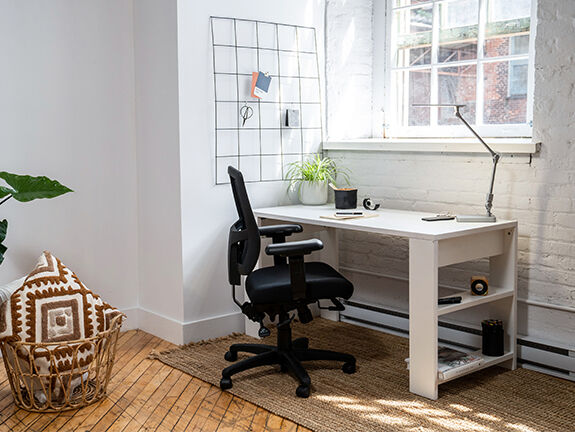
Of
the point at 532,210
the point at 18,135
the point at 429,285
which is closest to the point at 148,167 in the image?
the point at 18,135

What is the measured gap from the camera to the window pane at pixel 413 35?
13.2 ft

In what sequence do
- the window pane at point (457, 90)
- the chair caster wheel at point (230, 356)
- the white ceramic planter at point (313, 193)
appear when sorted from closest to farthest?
1. the chair caster wheel at point (230, 356)
2. the window pane at point (457, 90)
3. the white ceramic planter at point (313, 193)

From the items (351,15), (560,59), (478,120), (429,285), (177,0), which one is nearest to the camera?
(429,285)

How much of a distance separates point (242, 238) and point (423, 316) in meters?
0.81

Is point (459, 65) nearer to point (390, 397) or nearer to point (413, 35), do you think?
point (413, 35)

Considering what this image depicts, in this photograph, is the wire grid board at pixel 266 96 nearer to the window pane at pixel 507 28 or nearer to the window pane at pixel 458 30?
the window pane at pixel 458 30

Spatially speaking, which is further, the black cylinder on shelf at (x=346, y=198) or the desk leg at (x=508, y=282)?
the black cylinder on shelf at (x=346, y=198)

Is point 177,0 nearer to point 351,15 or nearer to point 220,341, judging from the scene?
point 351,15

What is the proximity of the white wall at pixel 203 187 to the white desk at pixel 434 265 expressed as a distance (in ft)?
1.46

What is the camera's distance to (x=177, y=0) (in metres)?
3.56

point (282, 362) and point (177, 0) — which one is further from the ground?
point (177, 0)

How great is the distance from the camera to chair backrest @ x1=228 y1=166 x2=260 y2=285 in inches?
119

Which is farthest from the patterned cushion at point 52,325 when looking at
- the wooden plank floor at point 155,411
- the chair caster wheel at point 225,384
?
the chair caster wheel at point 225,384

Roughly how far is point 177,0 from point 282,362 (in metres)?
1.80
